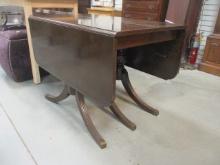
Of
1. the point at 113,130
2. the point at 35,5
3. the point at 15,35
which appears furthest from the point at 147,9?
the point at 113,130

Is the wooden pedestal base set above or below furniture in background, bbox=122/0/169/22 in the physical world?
below

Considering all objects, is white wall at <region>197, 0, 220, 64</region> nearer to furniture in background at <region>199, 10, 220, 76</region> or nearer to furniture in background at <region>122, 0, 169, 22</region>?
furniture in background at <region>199, 10, 220, 76</region>

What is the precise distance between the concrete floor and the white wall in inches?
39.5

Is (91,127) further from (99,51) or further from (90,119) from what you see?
(99,51)

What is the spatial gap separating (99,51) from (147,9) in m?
2.15

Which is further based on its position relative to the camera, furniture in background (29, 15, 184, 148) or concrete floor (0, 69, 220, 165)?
concrete floor (0, 69, 220, 165)

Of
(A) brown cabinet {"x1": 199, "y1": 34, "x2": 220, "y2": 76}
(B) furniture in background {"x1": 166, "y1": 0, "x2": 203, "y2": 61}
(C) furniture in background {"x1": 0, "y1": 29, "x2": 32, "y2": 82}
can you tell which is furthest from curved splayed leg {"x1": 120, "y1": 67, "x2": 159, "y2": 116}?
(A) brown cabinet {"x1": 199, "y1": 34, "x2": 220, "y2": 76}

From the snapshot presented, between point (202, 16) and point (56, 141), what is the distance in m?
2.64

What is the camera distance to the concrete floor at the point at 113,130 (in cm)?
125

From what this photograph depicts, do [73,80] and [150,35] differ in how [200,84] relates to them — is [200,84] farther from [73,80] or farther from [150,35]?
[73,80]

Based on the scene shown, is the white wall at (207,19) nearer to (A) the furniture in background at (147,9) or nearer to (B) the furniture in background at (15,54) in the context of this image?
(A) the furniture in background at (147,9)

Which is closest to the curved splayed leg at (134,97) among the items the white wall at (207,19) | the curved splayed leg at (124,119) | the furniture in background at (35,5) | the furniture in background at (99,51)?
the furniture in background at (99,51)

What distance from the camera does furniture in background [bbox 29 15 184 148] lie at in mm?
1018

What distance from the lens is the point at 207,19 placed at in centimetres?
279
